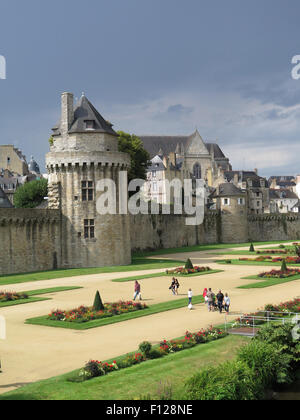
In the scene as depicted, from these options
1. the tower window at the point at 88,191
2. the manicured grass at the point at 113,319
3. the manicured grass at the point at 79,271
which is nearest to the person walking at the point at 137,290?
the manicured grass at the point at 113,319

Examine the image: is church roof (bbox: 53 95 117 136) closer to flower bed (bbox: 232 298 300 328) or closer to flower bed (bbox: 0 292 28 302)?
flower bed (bbox: 0 292 28 302)

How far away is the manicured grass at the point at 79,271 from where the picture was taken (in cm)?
4092

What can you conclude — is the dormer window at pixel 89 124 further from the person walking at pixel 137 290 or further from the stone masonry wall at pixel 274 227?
the stone masonry wall at pixel 274 227

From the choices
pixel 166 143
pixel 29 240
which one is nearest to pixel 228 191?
pixel 29 240

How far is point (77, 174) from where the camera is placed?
162ft

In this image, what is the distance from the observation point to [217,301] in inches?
1051

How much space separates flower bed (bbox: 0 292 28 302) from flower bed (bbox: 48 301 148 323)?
19.6 feet

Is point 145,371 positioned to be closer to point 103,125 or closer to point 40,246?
point 40,246

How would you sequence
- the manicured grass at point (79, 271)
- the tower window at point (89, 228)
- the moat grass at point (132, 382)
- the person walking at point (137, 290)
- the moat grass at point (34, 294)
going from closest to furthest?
1. the moat grass at point (132, 382)
2. the moat grass at point (34, 294)
3. the person walking at point (137, 290)
4. the manicured grass at point (79, 271)
5. the tower window at point (89, 228)

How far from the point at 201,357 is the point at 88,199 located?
3262 cm

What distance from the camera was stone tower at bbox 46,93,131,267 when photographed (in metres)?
49.4

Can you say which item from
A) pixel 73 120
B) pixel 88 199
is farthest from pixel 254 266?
pixel 73 120

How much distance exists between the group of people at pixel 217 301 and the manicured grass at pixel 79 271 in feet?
57.2
